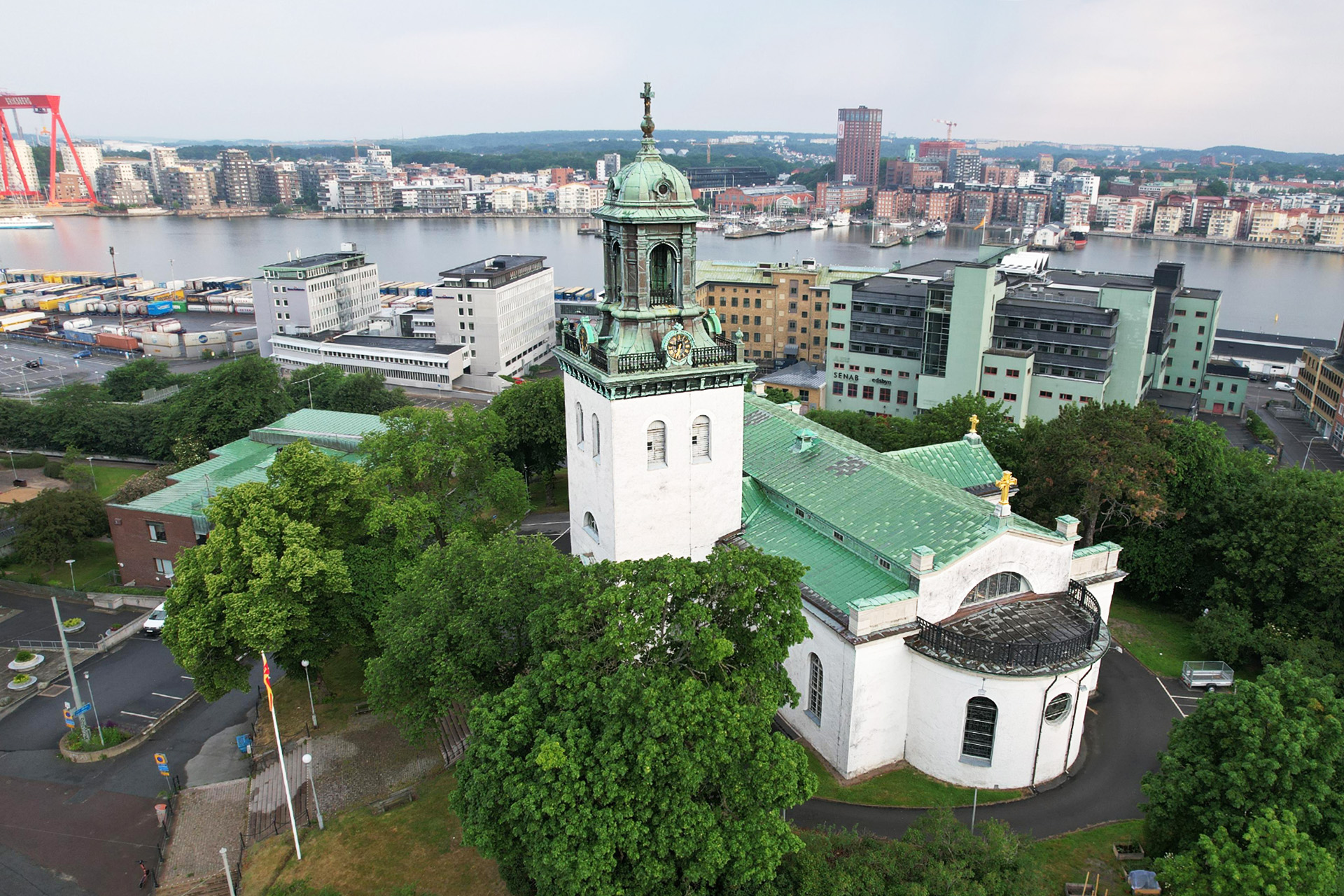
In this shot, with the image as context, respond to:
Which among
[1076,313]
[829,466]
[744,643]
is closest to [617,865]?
[744,643]

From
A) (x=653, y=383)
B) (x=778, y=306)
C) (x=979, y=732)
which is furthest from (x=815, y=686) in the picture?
(x=778, y=306)

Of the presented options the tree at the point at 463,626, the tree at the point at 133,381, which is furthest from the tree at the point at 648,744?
the tree at the point at 133,381

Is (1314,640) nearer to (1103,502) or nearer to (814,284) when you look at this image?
(1103,502)

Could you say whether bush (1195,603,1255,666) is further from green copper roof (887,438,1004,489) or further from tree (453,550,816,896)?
tree (453,550,816,896)

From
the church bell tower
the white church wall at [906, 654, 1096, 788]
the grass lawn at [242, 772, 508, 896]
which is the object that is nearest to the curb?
the grass lawn at [242, 772, 508, 896]

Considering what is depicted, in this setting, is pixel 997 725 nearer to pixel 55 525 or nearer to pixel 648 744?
pixel 648 744
